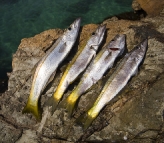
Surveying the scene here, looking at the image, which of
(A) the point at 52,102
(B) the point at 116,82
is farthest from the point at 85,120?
(B) the point at 116,82

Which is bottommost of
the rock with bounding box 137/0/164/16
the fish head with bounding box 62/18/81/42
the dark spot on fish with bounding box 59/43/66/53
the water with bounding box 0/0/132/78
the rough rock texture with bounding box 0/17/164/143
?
the water with bounding box 0/0/132/78

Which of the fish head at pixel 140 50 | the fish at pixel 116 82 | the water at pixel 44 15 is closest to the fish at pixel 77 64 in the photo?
the fish at pixel 116 82

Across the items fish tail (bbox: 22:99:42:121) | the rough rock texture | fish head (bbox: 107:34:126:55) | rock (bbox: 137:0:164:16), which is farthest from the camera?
rock (bbox: 137:0:164:16)

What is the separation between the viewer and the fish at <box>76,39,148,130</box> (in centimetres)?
562

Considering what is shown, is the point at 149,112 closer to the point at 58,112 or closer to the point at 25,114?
the point at 58,112

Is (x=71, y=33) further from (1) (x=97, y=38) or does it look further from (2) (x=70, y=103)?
(2) (x=70, y=103)

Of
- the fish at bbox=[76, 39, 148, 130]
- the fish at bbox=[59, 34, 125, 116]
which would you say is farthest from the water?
the fish at bbox=[76, 39, 148, 130]

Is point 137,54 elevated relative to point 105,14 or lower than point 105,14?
elevated

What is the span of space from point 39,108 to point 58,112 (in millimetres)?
502

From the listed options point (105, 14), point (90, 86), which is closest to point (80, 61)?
point (90, 86)

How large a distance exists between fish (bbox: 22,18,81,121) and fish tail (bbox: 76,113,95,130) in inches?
39.2

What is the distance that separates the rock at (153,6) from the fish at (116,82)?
9.93 feet

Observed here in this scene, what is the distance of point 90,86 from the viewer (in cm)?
630

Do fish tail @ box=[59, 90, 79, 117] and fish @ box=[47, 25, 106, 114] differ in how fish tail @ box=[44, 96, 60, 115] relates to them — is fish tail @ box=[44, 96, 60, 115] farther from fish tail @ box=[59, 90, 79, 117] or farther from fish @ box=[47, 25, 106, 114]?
fish tail @ box=[59, 90, 79, 117]
